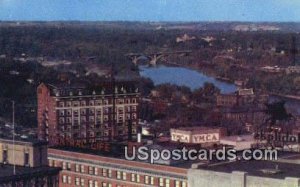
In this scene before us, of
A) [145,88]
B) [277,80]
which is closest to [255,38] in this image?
[277,80]

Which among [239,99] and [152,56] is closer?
[239,99]

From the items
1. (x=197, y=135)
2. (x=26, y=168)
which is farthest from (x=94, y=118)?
(x=26, y=168)

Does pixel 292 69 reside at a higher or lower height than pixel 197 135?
lower

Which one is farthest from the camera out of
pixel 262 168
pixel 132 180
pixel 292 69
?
pixel 292 69

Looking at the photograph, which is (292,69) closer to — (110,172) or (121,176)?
(110,172)

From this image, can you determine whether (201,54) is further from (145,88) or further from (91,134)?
(91,134)

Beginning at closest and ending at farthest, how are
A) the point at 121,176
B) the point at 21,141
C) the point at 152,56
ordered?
the point at 121,176
the point at 21,141
the point at 152,56
